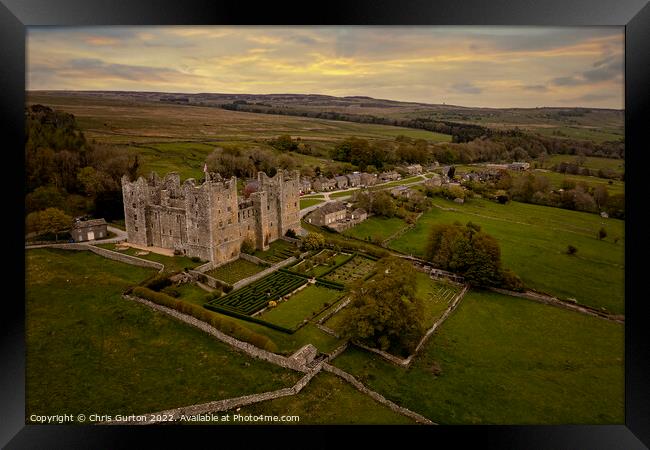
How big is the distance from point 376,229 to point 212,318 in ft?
24.0

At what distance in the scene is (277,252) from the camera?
50.4ft

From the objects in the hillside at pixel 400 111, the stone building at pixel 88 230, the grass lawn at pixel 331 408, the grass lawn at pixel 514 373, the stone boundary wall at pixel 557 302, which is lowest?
the grass lawn at pixel 331 408

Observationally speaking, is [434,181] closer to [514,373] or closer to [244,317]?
[514,373]

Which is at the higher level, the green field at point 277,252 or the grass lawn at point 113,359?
the green field at point 277,252

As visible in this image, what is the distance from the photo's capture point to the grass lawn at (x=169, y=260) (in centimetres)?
1348

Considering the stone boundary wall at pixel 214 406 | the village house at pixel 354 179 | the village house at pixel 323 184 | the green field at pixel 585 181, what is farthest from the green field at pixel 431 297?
the village house at pixel 323 184

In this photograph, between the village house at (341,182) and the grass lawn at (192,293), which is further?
the village house at (341,182)

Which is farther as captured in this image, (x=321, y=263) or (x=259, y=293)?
(x=321, y=263)

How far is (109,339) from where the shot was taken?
32.2 feet

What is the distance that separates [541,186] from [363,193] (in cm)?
657

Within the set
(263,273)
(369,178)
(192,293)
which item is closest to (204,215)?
(263,273)

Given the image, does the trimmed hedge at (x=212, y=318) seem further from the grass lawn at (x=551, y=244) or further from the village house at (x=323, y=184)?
the village house at (x=323, y=184)

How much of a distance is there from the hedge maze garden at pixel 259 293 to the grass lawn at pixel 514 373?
9.63 ft
